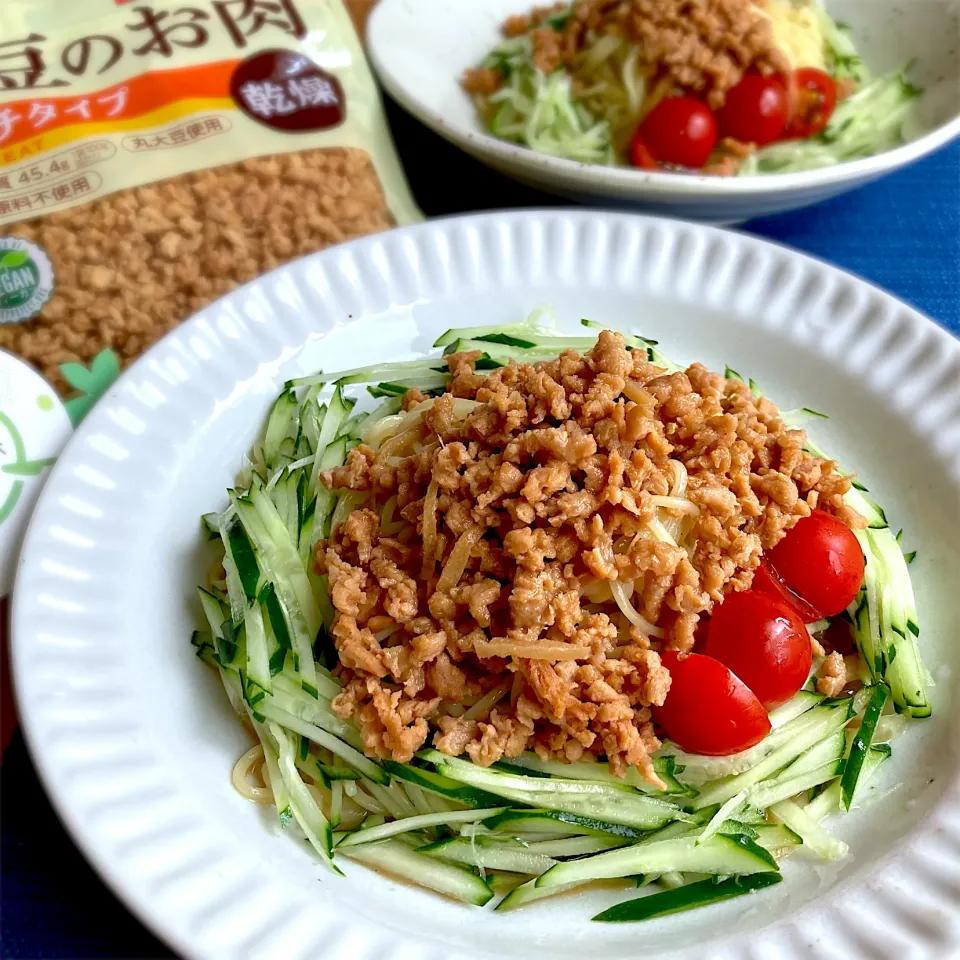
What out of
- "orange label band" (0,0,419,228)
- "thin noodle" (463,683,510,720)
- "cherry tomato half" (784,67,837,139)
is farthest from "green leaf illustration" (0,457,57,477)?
"cherry tomato half" (784,67,837,139)

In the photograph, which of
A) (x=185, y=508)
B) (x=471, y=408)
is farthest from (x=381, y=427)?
(x=185, y=508)

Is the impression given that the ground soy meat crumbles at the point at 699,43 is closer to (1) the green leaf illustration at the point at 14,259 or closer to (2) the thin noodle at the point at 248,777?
(1) the green leaf illustration at the point at 14,259

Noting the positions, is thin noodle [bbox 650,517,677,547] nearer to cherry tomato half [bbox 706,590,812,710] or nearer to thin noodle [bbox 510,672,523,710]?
cherry tomato half [bbox 706,590,812,710]

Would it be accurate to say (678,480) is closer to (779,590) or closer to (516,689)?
(779,590)

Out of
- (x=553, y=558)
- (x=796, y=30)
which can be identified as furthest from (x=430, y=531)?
(x=796, y=30)

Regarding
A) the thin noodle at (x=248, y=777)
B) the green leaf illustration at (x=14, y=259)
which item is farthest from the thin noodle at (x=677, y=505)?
the green leaf illustration at (x=14, y=259)
